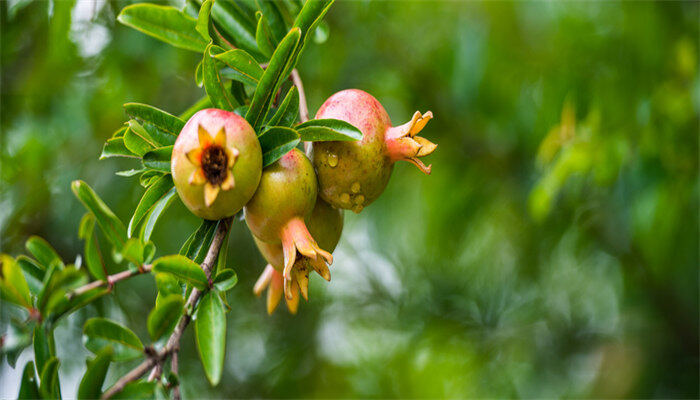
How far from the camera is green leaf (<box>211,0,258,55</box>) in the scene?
807mm

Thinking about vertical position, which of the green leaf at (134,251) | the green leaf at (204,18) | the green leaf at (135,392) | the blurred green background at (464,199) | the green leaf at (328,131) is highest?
the green leaf at (204,18)

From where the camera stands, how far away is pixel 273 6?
855 mm

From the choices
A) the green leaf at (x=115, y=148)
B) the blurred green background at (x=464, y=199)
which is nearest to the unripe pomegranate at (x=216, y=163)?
the green leaf at (x=115, y=148)

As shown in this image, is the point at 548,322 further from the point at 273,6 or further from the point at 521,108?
the point at 273,6

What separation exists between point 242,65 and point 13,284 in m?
0.34

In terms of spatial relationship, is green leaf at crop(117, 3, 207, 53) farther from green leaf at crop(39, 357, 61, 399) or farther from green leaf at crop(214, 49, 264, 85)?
green leaf at crop(39, 357, 61, 399)

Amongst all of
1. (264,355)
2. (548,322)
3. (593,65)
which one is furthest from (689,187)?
(264,355)

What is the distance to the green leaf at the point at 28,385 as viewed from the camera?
53cm

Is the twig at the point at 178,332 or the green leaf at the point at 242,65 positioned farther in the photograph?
the green leaf at the point at 242,65

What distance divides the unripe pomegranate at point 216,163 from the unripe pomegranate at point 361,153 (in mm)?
94

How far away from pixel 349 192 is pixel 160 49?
48.6 inches

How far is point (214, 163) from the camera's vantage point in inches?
23.7

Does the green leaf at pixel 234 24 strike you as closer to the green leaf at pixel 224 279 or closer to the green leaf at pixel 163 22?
the green leaf at pixel 163 22

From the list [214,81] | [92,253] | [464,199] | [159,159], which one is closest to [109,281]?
[92,253]
